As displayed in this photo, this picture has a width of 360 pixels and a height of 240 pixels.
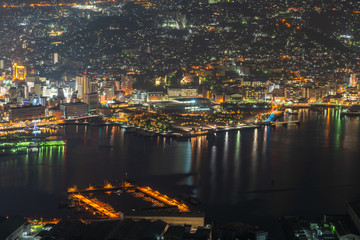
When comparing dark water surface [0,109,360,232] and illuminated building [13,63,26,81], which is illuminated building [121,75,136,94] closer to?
illuminated building [13,63,26,81]

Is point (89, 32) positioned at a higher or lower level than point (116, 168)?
higher

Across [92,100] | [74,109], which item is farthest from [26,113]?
[92,100]

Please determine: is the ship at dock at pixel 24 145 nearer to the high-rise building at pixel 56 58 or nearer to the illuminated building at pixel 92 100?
the illuminated building at pixel 92 100

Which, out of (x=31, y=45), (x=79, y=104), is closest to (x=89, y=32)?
(x=31, y=45)

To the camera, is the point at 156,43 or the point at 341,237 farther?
the point at 156,43

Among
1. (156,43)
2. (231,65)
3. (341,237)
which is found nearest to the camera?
(341,237)

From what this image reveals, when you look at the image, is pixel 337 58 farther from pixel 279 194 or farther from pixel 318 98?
pixel 279 194

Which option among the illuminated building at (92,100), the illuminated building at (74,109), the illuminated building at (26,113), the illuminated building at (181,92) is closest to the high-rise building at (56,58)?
the illuminated building at (181,92)

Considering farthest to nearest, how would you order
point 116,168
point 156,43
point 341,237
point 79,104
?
point 156,43, point 79,104, point 116,168, point 341,237
